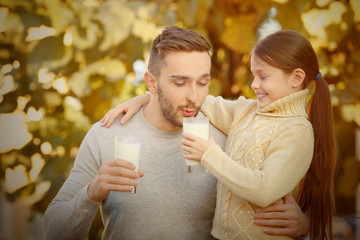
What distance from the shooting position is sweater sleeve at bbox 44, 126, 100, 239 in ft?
6.94

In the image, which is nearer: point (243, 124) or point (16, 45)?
point (243, 124)

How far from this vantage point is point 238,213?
2166mm

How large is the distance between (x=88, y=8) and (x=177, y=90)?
124cm

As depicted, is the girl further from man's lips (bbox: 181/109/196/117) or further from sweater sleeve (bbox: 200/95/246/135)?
man's lips (bbox: 181/109/196/117)

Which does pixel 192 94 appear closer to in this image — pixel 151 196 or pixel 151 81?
pixel 151 81

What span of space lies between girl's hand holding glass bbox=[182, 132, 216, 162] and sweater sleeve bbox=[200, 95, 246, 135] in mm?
529

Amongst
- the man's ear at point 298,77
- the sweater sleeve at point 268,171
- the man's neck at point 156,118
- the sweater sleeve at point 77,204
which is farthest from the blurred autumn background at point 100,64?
the sweater sleeve at point 268,171

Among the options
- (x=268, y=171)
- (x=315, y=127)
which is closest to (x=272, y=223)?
(x=268, y=171)

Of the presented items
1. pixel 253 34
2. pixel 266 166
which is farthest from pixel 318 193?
pixel 253 34

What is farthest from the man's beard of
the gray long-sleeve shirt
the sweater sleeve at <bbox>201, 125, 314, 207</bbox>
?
the sweater sleeve at <bbox>201, 125, 314, 207</bbox>

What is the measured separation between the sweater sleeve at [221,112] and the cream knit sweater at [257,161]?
0.07 metres

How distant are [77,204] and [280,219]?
1048mm

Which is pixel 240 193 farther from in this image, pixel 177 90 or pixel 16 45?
pixel 16 45

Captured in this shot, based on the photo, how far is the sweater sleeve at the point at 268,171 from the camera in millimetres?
1946
